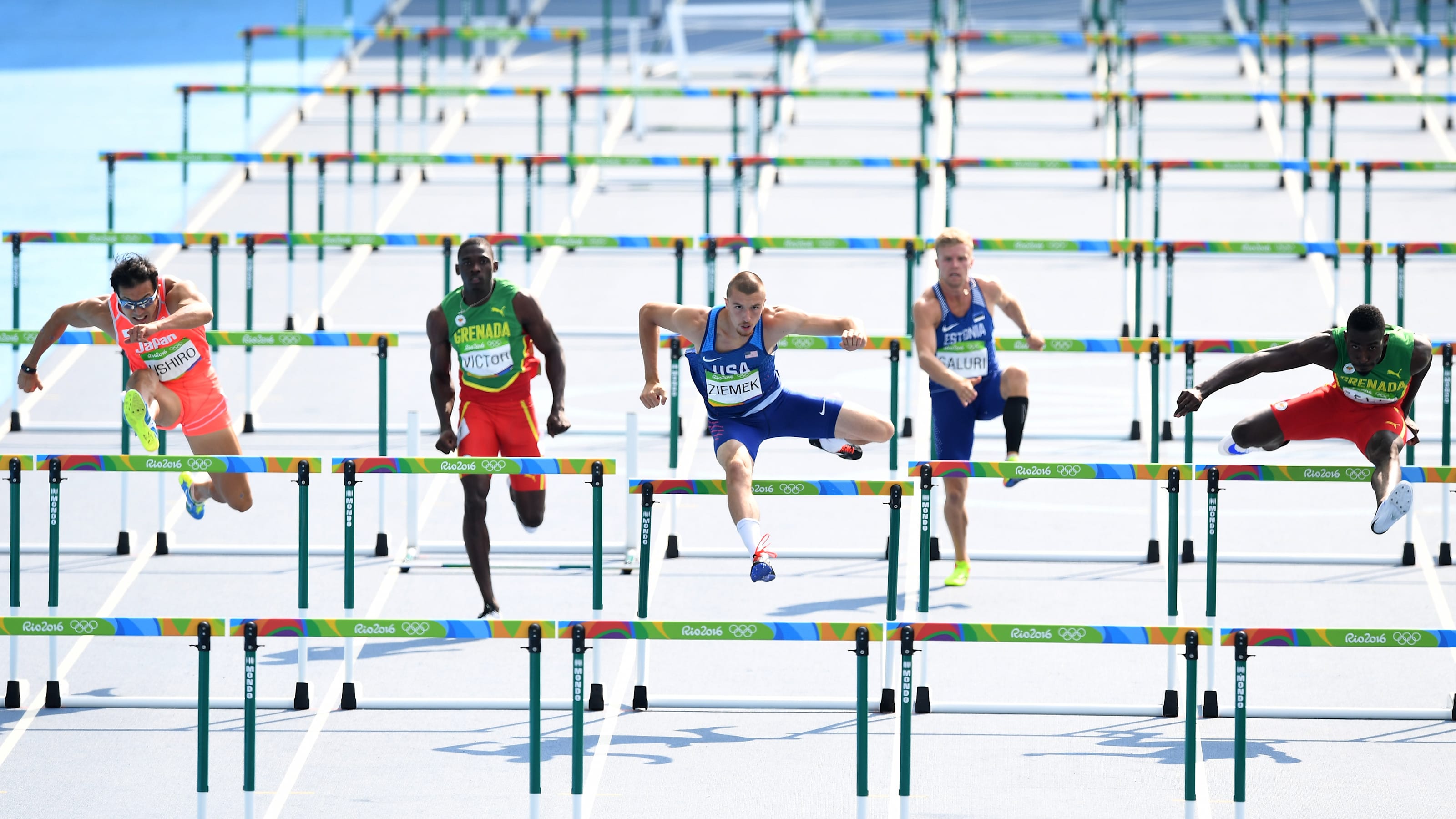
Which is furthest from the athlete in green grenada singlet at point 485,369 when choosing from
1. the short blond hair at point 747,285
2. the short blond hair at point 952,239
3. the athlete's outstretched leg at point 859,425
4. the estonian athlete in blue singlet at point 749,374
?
the short blond hair at point 952,239

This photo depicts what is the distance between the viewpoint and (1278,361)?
32.5 feet

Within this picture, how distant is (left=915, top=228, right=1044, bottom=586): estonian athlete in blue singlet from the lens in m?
10.7

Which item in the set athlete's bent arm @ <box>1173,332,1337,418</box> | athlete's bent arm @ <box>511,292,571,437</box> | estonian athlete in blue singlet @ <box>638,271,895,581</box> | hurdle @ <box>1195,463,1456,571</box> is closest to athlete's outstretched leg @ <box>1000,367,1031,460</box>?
estonian athlete in blue singlet @ <box>638,271,895,581</box>

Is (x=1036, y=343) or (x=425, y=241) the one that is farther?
(x=425, y=241)

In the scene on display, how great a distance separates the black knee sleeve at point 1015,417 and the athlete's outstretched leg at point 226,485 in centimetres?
404

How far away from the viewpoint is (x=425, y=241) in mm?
13711

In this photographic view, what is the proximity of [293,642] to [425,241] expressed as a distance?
4.13 meters

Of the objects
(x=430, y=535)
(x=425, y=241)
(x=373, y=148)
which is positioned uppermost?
(x=373, y=148)

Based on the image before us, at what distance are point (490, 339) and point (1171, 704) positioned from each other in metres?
3.69

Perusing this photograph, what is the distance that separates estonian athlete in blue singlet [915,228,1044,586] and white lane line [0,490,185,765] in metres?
4.38

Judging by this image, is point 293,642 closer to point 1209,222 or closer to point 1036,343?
point 1036,343

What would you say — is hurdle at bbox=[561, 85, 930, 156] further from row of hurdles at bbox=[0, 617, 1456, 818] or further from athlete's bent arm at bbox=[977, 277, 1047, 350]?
row of hurdles at bbox=[0, 617, 1456, 818]

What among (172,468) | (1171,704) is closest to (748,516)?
(1171,704)

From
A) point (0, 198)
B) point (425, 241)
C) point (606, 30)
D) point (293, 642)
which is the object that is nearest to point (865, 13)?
point (606, 30)
